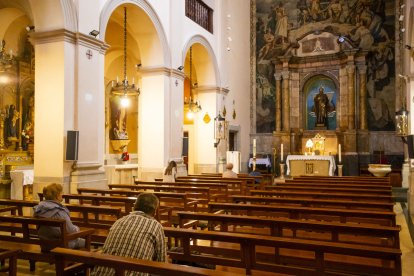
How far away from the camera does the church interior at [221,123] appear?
4000mm

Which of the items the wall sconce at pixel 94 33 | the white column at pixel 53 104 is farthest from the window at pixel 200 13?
the white column at pixel 53 104

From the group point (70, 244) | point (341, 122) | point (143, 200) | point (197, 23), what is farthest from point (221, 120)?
point (143, 200)

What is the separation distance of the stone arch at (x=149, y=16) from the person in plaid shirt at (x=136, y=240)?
23.5 feet

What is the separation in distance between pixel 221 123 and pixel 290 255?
1111 cm

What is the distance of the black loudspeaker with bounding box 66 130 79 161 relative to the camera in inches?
300

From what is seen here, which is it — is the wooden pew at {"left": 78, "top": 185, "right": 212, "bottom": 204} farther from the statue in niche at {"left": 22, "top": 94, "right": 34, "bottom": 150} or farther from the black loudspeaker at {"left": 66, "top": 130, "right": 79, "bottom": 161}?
the statue in niche at {"left": 22, "top": 94, "right": 34, "bottom": 150}

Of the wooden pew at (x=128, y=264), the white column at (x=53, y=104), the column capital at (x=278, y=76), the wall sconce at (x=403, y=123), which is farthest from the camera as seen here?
the column capital at (x=278, y=76)

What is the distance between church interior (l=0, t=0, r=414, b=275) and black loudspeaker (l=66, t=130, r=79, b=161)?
0.13 feet

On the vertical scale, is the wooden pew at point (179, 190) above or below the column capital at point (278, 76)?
below

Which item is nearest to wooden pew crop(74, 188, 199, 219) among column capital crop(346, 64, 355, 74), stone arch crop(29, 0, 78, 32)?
stone arch crop(29, 0, 78, 32)

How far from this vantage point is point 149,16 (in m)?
11.0

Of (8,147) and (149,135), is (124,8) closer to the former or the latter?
(149,135)

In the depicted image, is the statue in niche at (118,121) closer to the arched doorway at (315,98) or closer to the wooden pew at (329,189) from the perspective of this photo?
the wooden pew at (329,189)

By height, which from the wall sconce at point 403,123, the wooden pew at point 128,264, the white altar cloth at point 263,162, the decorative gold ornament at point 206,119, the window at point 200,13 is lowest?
the wooden pew at point 128,264
